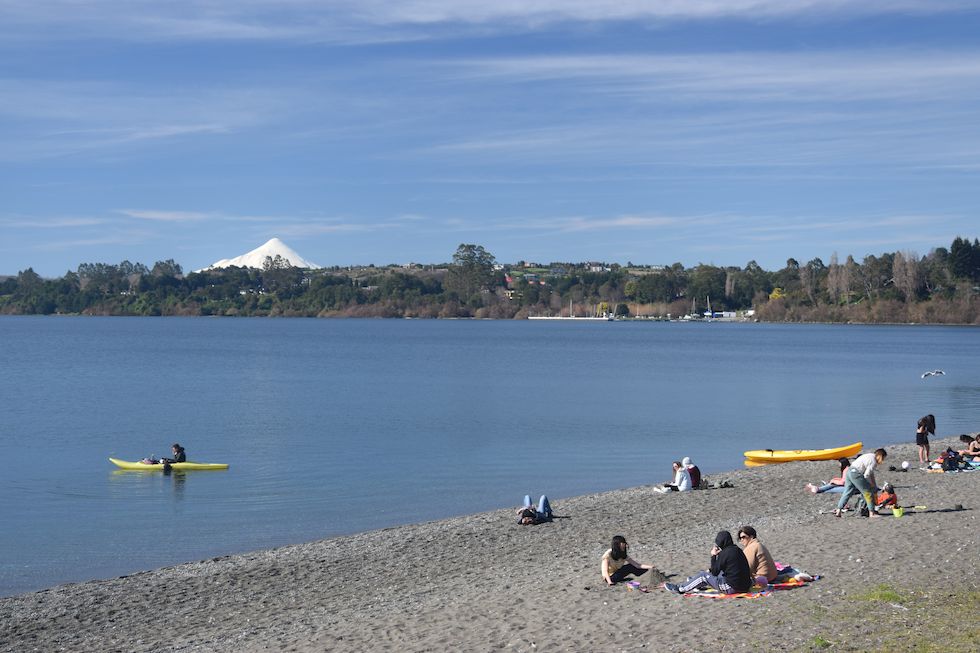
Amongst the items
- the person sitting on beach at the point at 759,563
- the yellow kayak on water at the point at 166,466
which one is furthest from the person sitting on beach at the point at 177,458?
the person sitting on beach at the point at 759,563

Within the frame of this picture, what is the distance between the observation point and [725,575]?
13992 millimetres

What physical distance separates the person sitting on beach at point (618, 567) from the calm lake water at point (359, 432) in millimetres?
8570

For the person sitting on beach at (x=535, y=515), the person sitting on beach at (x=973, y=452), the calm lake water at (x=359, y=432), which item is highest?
the person sitting on beach at (x=973, y=452)

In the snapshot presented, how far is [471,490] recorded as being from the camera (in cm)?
2852

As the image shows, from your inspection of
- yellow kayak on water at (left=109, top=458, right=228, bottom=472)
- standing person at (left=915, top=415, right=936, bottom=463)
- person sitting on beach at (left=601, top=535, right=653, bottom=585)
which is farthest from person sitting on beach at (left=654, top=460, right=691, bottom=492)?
yellow kayak on water at (left=109, top=458, right=228, bottom=472)

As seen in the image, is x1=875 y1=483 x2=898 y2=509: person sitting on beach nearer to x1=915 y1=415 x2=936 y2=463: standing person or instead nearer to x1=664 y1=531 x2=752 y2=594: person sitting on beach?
x1=664 y1=531 x2=752 y2=594: person sitting on beach

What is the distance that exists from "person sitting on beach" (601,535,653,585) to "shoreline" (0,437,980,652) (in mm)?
282

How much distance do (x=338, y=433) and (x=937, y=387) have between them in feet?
134

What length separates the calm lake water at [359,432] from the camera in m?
23.7

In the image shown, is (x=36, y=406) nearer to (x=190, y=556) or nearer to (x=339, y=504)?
(x=339, y=504)

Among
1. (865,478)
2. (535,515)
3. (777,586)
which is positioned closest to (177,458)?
(535,515)

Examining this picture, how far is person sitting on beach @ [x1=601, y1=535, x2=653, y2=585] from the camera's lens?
49.5 ft

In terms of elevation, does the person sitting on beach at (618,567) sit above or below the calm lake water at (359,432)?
above

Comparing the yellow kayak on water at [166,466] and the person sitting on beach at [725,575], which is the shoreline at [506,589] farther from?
the yellow kayak on water at [166,466]
